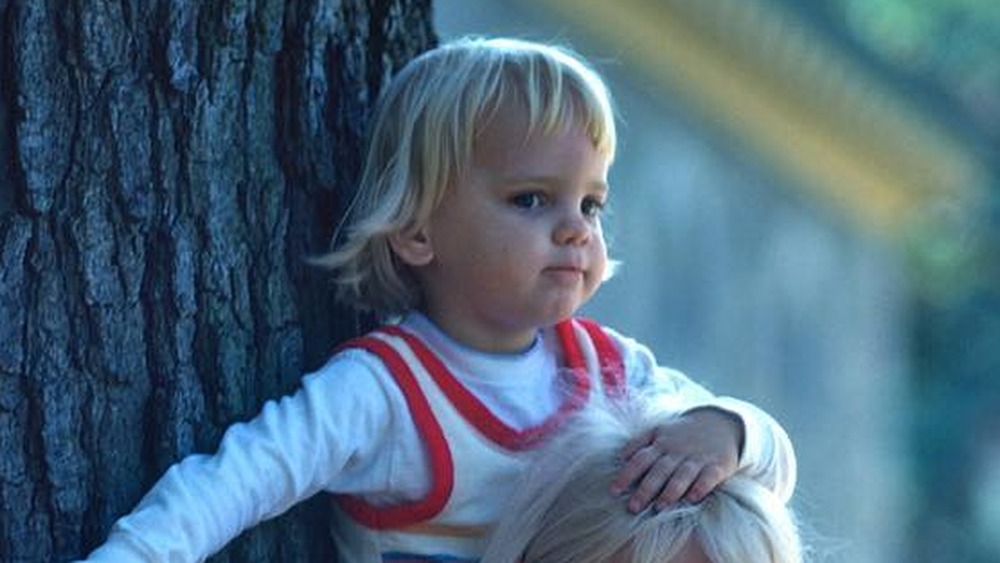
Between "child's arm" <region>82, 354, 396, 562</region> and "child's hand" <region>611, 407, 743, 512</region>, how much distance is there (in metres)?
0.28

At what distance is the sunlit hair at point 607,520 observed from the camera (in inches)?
125

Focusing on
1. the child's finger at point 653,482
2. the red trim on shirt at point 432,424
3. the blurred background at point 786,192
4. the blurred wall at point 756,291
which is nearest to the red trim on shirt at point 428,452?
the red trim on shirt at point 432,424

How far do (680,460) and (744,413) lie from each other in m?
0.12

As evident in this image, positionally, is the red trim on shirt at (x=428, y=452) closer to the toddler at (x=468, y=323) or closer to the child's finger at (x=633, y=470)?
the toddler at (x=468, y=323)

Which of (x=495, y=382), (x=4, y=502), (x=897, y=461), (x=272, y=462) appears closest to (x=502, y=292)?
(x=495, y=382)

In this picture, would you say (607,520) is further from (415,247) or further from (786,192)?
(786,192)

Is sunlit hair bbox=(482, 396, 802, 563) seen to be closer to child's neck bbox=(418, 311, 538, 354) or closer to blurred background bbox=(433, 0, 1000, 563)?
child's neck bbox=(418, 311, 538, 354)

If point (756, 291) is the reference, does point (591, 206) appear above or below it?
above

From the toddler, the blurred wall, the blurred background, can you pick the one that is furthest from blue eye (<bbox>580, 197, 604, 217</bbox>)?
the blurred wall

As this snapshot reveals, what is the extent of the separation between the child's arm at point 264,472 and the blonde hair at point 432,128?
164 mm

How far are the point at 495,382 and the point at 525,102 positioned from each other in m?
0.32

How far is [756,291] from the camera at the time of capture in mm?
8422

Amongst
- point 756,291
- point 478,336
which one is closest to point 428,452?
point 478,336

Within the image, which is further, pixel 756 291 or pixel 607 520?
pixel 756 291
